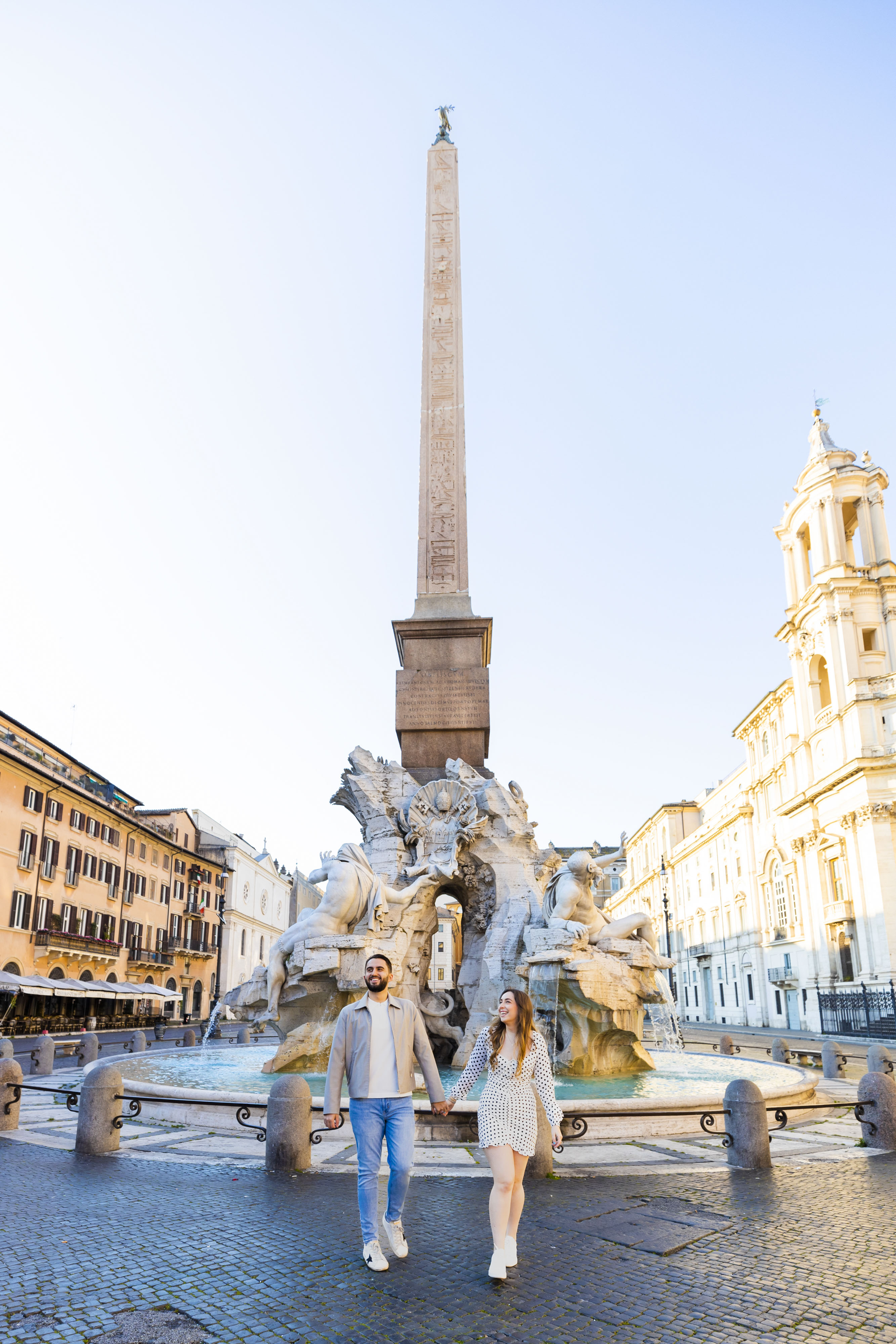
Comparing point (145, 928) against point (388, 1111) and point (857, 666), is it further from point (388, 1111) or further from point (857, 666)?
point (388, 1111)

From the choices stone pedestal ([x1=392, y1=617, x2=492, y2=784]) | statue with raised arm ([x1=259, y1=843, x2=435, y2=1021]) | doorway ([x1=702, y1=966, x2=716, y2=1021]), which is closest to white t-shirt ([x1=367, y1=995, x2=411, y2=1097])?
statue with raised arm ([x1=259, y1=843, x2=435, y2=1021])

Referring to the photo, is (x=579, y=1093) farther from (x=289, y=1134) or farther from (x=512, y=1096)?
(x=512, y=1096)

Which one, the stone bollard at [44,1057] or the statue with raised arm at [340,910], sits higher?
the statue with raised arm at [340,910]

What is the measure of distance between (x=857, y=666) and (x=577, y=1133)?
120ft

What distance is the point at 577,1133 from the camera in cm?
674

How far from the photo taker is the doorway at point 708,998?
2141 inches

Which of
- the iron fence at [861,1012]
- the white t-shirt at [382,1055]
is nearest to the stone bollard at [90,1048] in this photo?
the white t-shirt at [382,1055]

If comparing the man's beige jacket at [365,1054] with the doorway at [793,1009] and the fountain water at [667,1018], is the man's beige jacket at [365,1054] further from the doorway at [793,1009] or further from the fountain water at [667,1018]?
the doorway at [793,1009]

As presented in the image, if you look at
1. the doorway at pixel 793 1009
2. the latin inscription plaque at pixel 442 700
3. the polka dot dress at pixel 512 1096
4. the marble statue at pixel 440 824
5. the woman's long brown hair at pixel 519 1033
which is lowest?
the doorway at pixel 793 1009

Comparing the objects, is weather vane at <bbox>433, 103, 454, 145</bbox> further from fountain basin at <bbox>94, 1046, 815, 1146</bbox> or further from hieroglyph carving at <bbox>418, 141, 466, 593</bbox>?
fountain basin at <bbox>94, 1046, 815, 1146</bbox>

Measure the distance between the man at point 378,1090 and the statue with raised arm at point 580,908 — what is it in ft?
20.1

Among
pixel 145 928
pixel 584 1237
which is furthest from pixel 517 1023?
pixel 145 928

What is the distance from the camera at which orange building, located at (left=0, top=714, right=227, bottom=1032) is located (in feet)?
102

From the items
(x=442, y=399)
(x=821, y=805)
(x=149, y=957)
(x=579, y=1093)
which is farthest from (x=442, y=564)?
(x=149, y=957)
